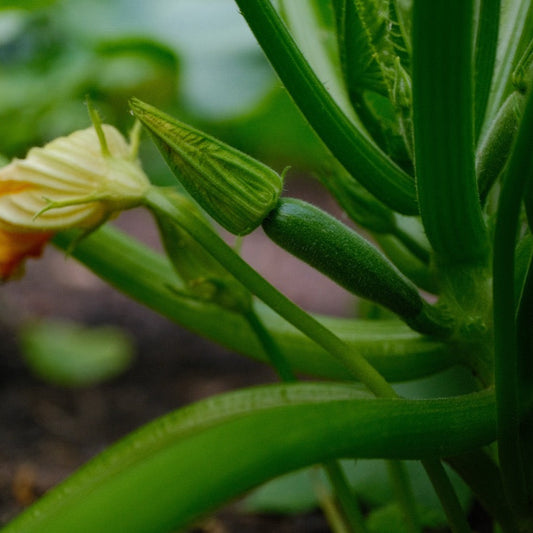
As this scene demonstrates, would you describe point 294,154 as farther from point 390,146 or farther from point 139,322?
point 390,146

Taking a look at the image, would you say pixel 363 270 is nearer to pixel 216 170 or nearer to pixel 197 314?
pixel 216 170

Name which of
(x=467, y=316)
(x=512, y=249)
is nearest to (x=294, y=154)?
(x=467, y=316)

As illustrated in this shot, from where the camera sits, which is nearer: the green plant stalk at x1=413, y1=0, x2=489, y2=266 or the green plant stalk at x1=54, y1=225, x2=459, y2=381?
the green plant stalk at x1=413, y1=0, x2=489, y2=266

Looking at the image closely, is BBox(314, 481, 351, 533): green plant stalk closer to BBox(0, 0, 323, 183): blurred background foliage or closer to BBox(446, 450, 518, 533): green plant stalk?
BBox(446, 450, 518, 533): green plant stalk

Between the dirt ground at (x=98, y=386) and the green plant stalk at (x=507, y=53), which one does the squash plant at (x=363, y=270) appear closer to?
the green plant stalk at (x=507, y=53)

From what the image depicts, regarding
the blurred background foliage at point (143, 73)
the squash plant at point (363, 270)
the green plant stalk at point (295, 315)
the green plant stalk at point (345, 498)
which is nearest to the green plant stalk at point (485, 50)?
the squash plant at point (363, 270)

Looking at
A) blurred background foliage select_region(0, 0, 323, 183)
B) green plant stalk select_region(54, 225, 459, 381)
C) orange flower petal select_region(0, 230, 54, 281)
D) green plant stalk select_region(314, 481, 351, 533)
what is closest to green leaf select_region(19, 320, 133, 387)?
blurred background foliage select_region(0, 0, 323, 183)
